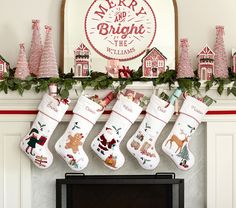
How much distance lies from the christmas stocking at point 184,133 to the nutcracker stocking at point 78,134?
0.44 metres

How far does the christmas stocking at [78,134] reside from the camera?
9.14 ft

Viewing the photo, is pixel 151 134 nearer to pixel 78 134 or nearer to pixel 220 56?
pixel 78 134

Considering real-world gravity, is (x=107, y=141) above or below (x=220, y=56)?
below

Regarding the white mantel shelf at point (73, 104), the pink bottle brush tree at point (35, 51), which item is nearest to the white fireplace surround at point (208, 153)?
the white mantel shelf at point (73, 104)

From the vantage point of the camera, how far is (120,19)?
2979 millimetres

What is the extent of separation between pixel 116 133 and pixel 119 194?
0.38 metres

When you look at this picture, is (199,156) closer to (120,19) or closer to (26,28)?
(120,19)

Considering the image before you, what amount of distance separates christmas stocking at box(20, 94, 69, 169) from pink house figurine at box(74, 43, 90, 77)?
184mm

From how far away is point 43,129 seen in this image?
2.79 m

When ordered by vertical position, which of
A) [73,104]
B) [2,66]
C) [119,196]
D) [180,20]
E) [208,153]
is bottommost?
[119,196]

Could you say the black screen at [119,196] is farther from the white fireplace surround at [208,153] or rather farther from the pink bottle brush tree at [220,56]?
the pink bottle brush tree at [220,56]

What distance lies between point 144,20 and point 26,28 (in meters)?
0.70

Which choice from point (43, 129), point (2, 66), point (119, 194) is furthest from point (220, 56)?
point (2, 66)

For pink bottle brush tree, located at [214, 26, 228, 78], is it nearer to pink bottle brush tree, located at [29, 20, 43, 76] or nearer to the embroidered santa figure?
the embroidered santa figure
